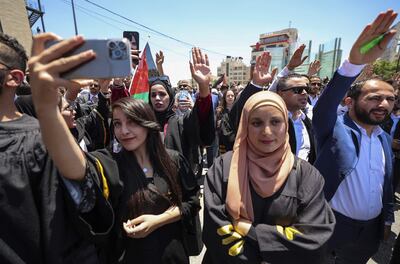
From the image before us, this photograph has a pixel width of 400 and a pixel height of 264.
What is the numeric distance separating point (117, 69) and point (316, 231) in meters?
1.31

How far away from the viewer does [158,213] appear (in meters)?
1.62

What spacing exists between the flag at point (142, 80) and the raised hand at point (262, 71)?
1161 mm

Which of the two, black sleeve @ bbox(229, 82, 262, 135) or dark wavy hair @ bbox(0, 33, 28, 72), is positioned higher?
dark wavy hair @ bbox(0, 33, 28, 72)

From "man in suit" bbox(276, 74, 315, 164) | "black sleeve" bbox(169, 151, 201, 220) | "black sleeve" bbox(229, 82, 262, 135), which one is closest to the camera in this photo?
"black sleeve" bbox(169, 151, 201, 220)

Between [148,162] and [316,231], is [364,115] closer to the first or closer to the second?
[316,231]

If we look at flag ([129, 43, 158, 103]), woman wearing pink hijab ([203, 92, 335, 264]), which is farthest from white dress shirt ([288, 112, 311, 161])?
flag ([129, 43, 158, 103])

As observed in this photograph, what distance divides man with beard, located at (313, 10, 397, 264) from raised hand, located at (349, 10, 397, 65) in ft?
0.99

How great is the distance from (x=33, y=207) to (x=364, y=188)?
221 centimetres

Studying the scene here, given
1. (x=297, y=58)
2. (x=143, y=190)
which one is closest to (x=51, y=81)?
(x=143, y=190)

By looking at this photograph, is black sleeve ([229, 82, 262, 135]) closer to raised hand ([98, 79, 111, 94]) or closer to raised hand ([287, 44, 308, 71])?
raised hand ([287, 44, 308, 71])

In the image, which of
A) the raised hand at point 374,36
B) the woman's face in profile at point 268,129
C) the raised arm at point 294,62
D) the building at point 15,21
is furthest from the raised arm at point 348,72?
the building at point 15,21

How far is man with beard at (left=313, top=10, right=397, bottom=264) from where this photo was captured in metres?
1.88

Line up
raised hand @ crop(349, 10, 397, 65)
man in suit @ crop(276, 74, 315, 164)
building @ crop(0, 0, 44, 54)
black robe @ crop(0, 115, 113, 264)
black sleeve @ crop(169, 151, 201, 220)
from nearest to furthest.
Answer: black robe @ crop(0, 115, 113, 264) → raised hand @ crop(349, 10, 397, 65) → black sleeve @ crop(169, 151, 201, 220) → man in suit @ crop(276, 74, 315, 164) → building @ crop(0, 0, 44, 54)

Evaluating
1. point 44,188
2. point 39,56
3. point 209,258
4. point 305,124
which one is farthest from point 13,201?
point 305,124
